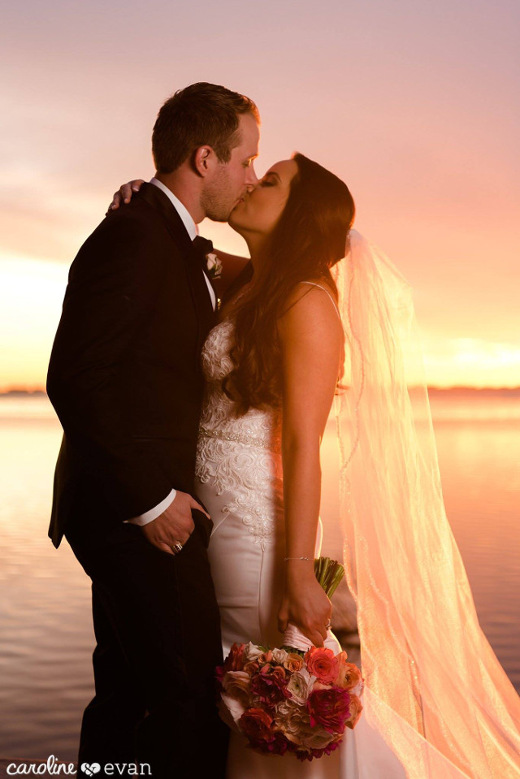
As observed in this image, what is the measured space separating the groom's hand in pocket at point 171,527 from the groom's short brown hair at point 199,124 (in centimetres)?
95

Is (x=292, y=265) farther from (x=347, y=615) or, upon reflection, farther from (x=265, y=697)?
(x=347, y=615)

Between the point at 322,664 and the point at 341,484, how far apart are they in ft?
1.83

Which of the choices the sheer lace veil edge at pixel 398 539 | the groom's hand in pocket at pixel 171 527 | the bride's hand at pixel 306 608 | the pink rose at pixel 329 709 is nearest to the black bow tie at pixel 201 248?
the sheer lace veil edge at pixel 398 539

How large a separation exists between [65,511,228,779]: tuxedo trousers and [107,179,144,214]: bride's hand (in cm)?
88

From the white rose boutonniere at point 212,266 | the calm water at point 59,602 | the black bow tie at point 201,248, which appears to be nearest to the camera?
the black bow tie at point 201,248

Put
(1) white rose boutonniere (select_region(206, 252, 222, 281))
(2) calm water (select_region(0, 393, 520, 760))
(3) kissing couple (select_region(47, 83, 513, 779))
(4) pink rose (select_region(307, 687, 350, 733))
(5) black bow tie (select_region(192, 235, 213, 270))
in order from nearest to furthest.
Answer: (4) pink rose (select_region(307, 687, 350, 733))
(3) kissing couple (select_region(47, 83, 513, 779))
(5) black bow tie (select_region(192, 235, 213, 270))
(1) white rose boutonniere (select_region(206, 252, 222, 281))
(2) calm water (select_region(0, 393, 520, 760))

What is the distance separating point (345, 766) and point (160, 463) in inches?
35.8


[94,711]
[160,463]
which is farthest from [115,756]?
[160,463]

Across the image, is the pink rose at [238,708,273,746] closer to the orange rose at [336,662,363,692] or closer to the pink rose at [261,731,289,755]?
the pink rose at [261,731,289,755]

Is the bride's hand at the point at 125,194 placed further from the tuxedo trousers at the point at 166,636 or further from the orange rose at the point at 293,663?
the orange rose at the point at 293,663

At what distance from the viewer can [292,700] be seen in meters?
2.02

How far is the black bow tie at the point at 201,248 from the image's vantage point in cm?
238

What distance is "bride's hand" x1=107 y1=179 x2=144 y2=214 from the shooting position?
241cm

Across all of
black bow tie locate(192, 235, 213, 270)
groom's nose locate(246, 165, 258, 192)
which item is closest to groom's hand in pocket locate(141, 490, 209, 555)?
black bow tie locate(192, 235, 213, 270)
